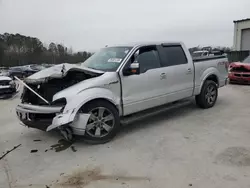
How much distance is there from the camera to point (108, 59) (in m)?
5.50

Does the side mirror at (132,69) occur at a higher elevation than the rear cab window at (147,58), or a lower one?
lower

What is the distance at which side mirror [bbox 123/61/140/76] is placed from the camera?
4.95 meters

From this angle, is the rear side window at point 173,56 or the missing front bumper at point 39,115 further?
the rear side window at point 173,56

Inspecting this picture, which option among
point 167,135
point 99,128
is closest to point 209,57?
point 167,135

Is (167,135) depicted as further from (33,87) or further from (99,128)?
(33,87)

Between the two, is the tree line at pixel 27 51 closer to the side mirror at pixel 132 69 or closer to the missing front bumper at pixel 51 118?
→ the side mirror at pixel 132 69

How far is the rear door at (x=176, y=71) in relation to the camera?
5.83 meters

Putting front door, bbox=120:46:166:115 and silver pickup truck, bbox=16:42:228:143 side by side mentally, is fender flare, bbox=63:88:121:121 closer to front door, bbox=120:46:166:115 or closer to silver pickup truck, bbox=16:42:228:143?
silver pickup truck, bbox=16:42:228:143

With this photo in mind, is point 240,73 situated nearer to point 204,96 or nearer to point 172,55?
point 204,96

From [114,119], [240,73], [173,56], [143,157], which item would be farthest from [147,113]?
[240,73]

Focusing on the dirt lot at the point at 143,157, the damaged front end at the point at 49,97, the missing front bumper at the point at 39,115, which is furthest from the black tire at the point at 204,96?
the missing front bumper at the point at 39,115

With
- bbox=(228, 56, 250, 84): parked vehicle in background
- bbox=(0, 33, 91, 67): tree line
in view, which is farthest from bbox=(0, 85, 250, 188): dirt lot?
bbox=(0, 33, 91, 67): tree line

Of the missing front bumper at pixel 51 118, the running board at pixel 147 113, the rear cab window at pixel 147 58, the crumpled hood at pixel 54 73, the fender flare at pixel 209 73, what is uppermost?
the rear cab window at pixel 147 58

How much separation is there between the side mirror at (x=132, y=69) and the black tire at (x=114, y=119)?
0.71 meters
